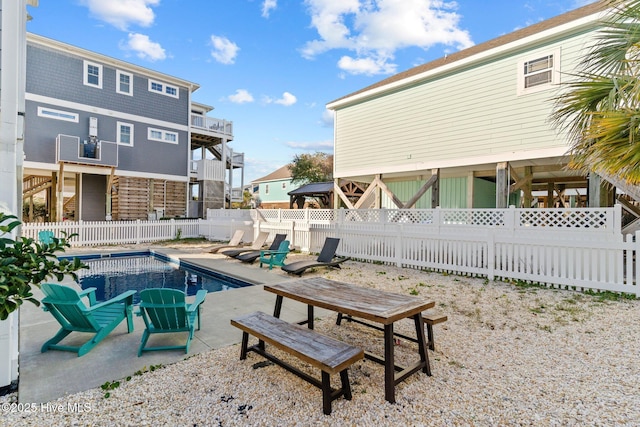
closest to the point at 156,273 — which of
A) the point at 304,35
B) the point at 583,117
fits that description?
the point at 583,117

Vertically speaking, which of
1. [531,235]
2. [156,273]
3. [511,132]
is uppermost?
[511,132]

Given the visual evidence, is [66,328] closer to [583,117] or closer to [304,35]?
[583,117]

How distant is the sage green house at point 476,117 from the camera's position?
8688mm

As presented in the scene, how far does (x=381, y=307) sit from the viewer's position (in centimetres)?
299

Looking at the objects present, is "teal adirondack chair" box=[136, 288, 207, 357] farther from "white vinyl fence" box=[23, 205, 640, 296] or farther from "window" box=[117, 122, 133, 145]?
"window" box=[117, 122, 133, 145]

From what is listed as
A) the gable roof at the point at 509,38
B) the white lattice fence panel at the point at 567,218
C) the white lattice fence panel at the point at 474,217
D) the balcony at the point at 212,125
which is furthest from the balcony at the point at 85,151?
the white lattice fence panel at the point at 567,218

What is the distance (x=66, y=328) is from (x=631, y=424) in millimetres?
5662

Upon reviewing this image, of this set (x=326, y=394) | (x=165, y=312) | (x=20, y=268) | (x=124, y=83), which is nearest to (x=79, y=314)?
(x=165, y=312)

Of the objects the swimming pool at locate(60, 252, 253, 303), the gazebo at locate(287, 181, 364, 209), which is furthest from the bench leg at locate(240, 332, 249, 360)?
the gazebo at locate(287, 181, 364, 209)

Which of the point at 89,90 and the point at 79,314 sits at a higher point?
the point at 89,90

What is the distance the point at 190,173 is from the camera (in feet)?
66.8

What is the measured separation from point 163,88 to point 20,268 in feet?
63.1

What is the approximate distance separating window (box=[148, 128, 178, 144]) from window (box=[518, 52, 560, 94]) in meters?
17.5

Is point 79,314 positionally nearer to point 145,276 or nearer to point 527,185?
point 145,276
